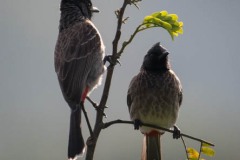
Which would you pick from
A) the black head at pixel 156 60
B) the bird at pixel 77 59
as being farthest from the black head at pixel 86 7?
the black head at pixel 156 60

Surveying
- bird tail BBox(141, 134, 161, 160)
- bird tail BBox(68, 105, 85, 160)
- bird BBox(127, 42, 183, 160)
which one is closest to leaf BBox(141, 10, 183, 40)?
bird tail BBox(68, 105, 85, 160)

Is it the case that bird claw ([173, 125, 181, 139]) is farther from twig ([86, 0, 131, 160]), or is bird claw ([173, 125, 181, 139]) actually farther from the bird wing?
the bird wing

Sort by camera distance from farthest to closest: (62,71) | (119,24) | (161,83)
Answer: (161,83) → (62,71) → (119,24)

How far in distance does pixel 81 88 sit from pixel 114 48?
1072 millimetres

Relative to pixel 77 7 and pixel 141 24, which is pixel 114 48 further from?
pixel 77 7


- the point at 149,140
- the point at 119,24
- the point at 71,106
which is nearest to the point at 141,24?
the point at 119,24

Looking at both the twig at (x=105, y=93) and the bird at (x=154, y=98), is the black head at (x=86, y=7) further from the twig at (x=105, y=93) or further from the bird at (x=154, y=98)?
the twig at (x=105, y=93)

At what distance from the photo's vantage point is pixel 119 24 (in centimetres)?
190

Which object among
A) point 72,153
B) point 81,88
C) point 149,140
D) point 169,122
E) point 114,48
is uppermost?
point 114,48

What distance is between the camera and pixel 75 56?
3.39m

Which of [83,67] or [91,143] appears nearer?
[91,143]

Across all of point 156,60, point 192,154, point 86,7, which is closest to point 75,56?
point 86,7

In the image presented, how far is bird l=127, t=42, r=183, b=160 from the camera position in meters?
3.70

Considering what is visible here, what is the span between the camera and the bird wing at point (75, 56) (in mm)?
2951
